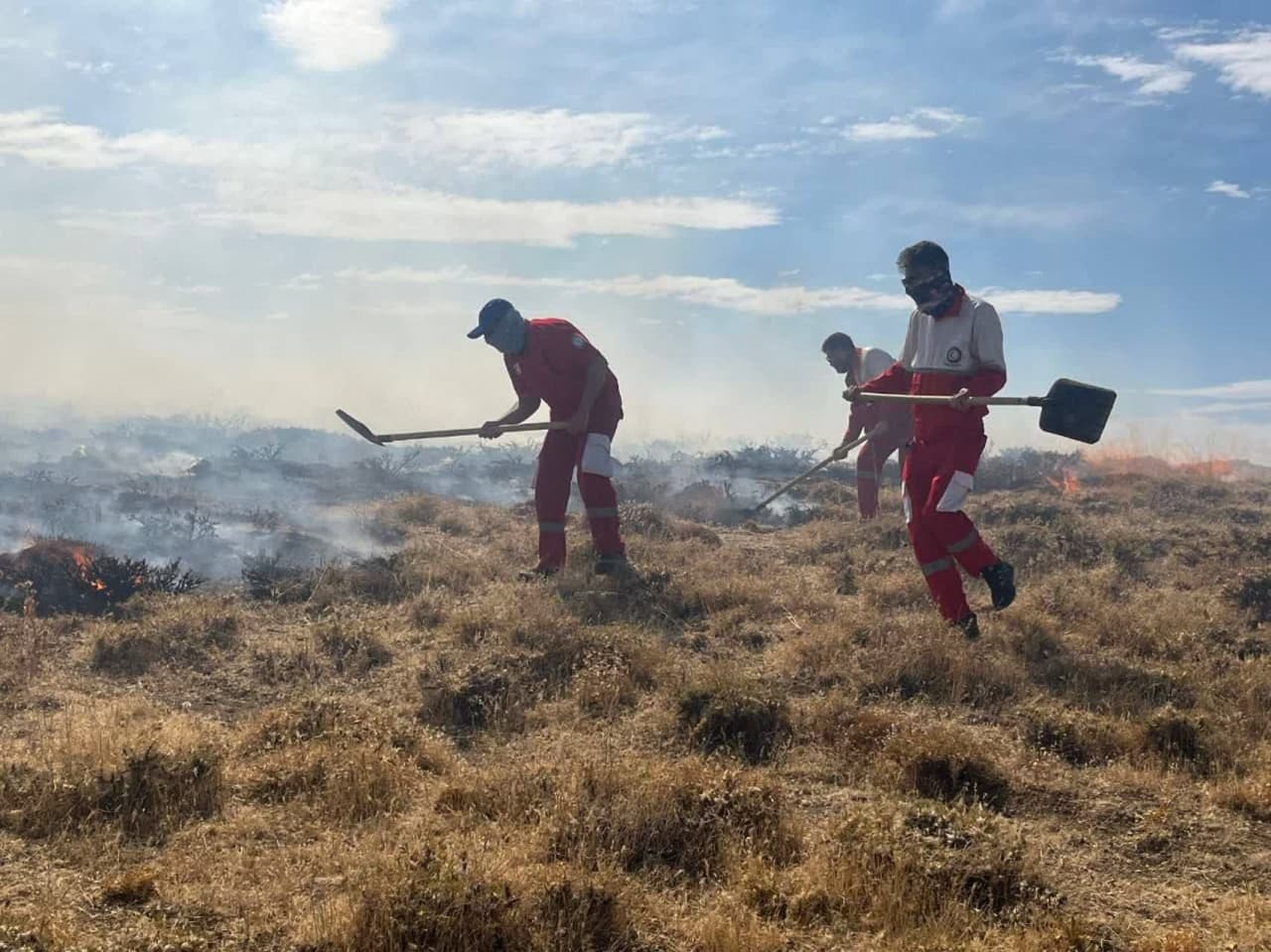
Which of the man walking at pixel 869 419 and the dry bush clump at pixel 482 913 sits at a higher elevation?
the man walking at pixel 869 419

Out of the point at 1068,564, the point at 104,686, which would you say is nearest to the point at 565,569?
the point at 104,686

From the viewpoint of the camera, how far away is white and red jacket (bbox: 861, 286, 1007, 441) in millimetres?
5844

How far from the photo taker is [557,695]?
4680mm

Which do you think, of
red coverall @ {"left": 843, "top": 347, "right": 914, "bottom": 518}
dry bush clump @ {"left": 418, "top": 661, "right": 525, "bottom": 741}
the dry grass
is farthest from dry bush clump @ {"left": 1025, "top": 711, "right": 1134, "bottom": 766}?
red coverall @ {"left": 843, "top": 347, "right": 914, "bottom": 518}

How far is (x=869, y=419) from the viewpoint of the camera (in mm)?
10266

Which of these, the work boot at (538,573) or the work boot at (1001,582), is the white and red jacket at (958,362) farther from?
the work boot at (538,573)

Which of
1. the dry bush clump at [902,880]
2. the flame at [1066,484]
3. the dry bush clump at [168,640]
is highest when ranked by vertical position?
the flame at [1066,484]

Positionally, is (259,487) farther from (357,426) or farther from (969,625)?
(969,625)

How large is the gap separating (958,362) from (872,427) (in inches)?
171

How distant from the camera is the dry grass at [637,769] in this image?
2.63 meters

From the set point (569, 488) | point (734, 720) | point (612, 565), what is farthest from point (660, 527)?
point (734, 720)

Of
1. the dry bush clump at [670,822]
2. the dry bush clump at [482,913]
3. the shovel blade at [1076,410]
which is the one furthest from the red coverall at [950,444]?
the dry bush clump at [482,913]

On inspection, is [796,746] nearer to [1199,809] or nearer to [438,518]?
[1199,809]

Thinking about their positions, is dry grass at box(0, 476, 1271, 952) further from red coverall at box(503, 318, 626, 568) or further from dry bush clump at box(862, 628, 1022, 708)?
red coverall at box(503, 318, 626, 568)
